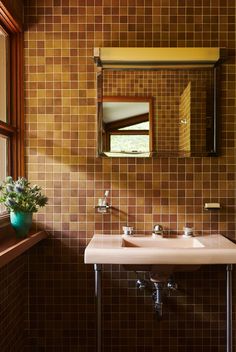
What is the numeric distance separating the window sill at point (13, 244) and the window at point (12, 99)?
396mm

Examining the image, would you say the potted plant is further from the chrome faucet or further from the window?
the chrome faucet

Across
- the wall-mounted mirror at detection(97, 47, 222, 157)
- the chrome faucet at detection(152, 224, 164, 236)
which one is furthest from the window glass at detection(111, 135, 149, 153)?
the chrome faucet at detection(152, 224, 164, 236)

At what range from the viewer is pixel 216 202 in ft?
7.66

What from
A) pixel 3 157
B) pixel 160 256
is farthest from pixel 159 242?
pixel 3 157

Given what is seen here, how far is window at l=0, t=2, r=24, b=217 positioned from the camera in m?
2.29

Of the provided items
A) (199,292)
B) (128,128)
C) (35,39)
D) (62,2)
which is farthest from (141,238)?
(62,2)

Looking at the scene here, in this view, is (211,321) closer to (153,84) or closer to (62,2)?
(153,84)

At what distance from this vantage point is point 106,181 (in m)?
2.35

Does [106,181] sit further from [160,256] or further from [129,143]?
[160,256]

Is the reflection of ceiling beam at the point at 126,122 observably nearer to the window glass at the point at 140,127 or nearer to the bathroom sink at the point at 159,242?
the window glass at the point at 140,127

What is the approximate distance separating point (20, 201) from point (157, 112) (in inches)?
38.4

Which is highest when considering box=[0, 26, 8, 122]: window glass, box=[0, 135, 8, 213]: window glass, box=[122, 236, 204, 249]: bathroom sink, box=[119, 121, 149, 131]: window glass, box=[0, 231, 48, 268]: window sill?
box=[0, 26, 8, 122]: window glass

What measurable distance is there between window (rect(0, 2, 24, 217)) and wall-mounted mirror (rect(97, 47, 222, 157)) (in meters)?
0.50

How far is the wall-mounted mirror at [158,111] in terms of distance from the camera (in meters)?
2.31
